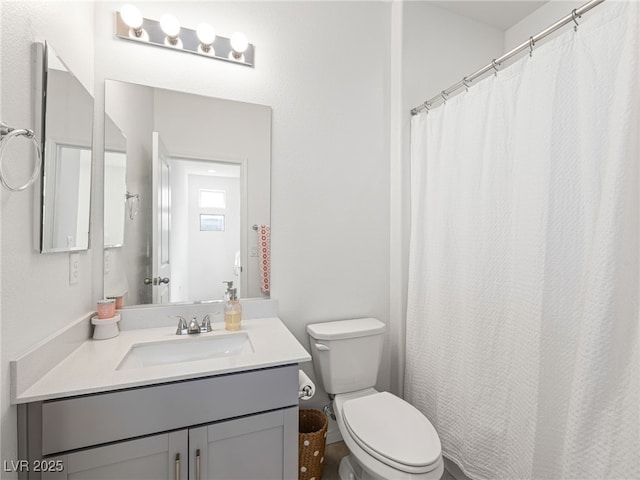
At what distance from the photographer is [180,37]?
151 centimetres

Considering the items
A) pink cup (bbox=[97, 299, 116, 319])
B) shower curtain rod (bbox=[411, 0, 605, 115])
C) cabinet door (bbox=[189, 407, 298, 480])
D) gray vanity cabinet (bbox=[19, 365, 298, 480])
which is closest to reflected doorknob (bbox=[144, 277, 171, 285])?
pink cup (bbox=[97, 299, 116, 319])

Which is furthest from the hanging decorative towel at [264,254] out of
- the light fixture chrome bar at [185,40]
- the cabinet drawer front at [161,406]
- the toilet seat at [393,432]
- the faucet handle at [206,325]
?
the light fixture chrome bar at [185,40]

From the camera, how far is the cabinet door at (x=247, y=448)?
103cm

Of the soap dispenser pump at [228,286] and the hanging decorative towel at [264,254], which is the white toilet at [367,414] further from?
the soap dispenser pump at [228,286]

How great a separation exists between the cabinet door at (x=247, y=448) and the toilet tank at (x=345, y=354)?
0.49m

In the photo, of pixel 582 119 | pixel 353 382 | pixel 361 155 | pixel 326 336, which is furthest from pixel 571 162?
pixel 353 382

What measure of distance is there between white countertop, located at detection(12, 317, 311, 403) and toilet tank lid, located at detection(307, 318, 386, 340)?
0.85 ft

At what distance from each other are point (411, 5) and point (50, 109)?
6.71 feet

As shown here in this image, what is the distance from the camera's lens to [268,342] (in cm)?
132

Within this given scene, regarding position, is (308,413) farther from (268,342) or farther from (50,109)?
(50,109)

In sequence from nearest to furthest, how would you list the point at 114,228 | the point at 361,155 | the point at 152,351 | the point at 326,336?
the point at 152,351, the point at 114,228, the point at 326,336, the point at 361,155

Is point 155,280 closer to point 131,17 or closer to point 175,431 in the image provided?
point 175,431

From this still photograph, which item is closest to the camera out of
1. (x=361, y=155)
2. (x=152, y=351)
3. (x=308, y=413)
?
(x=152, y=351)

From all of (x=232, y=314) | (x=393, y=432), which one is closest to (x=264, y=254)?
(x=232, y=314)
